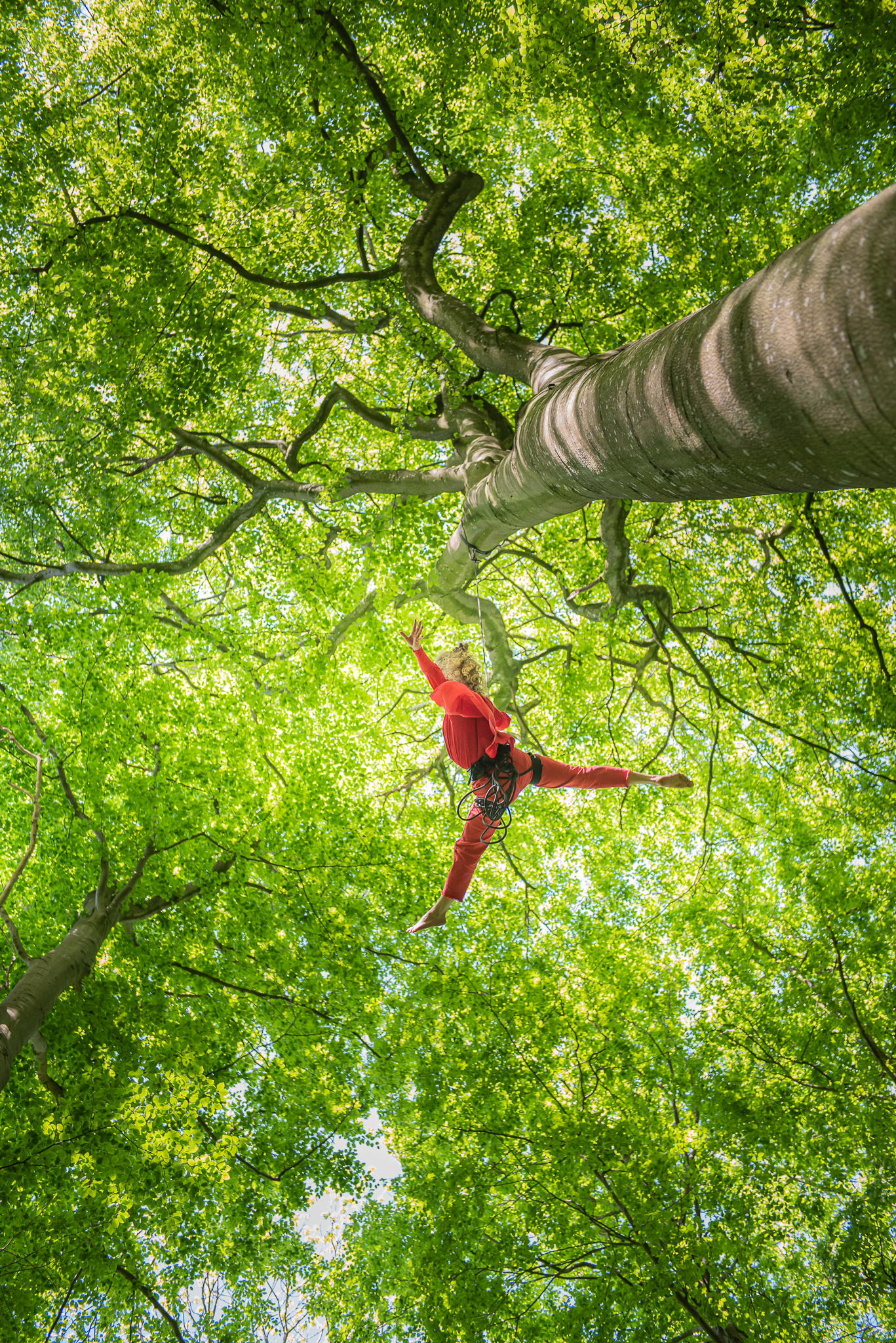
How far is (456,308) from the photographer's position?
6027 mm

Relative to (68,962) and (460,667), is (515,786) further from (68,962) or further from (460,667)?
(68,962)

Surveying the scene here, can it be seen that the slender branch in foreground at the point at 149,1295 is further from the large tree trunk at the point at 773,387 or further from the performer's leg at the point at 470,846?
the large tree trunk at the point at 773,387

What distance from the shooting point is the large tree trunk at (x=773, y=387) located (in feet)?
4.28

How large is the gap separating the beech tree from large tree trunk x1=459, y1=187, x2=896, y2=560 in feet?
6.45

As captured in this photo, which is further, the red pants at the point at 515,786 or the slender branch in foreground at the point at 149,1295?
the slender branch in foreground at the point at 149,1295

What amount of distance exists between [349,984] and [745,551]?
7187mm

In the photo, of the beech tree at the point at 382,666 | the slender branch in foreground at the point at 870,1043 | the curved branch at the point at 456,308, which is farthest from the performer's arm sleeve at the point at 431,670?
the slender branch in foreground at the point at 870,1043

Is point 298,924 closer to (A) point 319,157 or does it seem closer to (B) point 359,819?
(B) point 359,819

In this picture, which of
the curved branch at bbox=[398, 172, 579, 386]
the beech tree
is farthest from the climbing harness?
the curved branch at bbox=[398, 172, 579, 386]

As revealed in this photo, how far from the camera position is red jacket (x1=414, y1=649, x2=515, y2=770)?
490 cm

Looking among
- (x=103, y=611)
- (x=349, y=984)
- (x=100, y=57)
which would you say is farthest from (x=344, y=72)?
(x=349, y=984)

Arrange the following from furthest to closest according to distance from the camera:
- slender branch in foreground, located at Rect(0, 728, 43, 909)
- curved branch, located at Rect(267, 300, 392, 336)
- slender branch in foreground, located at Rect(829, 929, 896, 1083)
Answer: curved branch, located at Rect(267, 300, 392, 336) < slender branch in foreground, located at Rect(829, 929, 896, 1083) < slender branch in foreground, located at Rect(0, 728, 43, 909)

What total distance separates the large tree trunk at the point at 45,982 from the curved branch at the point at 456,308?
629 centimetres

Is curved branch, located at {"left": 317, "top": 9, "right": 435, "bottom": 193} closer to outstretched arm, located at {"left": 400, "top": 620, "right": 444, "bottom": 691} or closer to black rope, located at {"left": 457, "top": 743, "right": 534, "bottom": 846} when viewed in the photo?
outstretched arm, located at {"left": 400, "top": 620, "right": 444, "bottom": 691}
